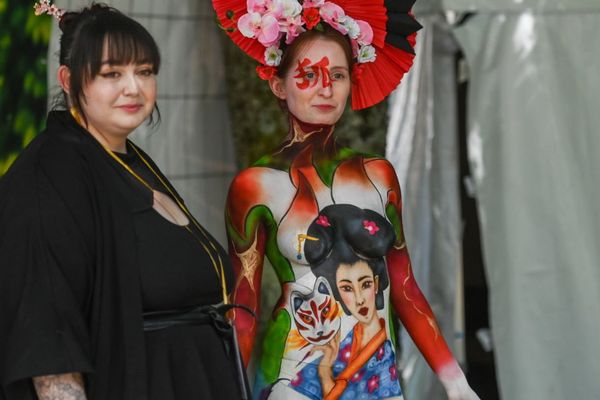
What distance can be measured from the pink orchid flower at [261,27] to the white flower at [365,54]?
0.83 feet

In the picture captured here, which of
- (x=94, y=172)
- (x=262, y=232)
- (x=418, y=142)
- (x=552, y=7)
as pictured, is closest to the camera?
(x=94, y=172)

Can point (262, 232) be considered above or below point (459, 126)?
below

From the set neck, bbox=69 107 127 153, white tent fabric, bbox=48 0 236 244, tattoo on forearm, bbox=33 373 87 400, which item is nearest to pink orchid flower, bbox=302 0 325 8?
neck, bbox=69 107 127 153

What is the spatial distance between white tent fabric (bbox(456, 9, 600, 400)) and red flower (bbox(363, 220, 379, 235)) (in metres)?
1.90

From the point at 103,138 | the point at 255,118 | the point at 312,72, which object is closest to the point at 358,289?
the point at 312,72

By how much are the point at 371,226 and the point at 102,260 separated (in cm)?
107

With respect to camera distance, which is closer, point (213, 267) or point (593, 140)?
point (213, 267)

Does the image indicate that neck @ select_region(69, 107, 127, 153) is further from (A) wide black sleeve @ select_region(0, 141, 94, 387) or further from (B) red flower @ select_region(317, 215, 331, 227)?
(B) red flower @ select_region(317, 215, 331, 227)

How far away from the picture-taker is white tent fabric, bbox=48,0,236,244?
5018 mm

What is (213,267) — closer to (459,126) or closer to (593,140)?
(593,140)

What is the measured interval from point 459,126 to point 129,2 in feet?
6.01

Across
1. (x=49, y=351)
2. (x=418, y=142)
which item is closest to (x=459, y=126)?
(x=418, y=142)

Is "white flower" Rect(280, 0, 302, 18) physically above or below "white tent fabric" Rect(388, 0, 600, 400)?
above

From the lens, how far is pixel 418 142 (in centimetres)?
562
